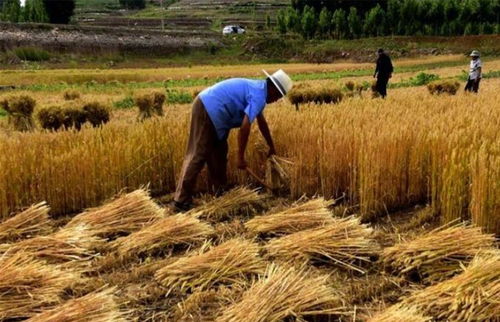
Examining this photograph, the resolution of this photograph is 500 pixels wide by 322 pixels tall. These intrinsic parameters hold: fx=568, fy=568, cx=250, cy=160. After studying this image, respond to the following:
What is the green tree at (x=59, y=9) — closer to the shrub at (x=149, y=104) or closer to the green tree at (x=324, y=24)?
the green tree at (x=324, y=24)

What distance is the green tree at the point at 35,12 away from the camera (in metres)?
52.0

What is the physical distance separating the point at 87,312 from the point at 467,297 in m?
2.05

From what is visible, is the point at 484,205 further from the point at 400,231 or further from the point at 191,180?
the point at 191,180

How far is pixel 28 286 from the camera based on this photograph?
11.1 feet

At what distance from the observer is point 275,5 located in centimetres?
9831

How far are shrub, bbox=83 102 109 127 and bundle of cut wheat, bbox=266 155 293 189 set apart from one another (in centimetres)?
621

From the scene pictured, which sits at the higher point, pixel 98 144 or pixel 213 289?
pixel 98 144

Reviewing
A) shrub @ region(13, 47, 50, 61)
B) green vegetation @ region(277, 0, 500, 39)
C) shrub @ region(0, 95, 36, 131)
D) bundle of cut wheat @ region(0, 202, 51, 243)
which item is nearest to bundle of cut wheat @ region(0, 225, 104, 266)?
bundle of cut wheat @ region(0, 202, 51, 243)

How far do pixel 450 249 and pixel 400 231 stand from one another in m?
0.73

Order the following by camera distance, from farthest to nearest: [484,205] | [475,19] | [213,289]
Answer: [475,19] → [484,205] → [213,289]

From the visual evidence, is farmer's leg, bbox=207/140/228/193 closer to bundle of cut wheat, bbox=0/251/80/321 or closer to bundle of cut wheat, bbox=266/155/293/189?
bundle of cut wheat, bbox=266/155/293/189

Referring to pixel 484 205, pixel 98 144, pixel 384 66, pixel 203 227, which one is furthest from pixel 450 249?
pixel 384 66

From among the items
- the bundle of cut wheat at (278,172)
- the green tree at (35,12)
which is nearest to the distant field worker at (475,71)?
the bundle of cut wheat at (278,172)

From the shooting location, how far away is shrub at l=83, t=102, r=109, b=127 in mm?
10969
